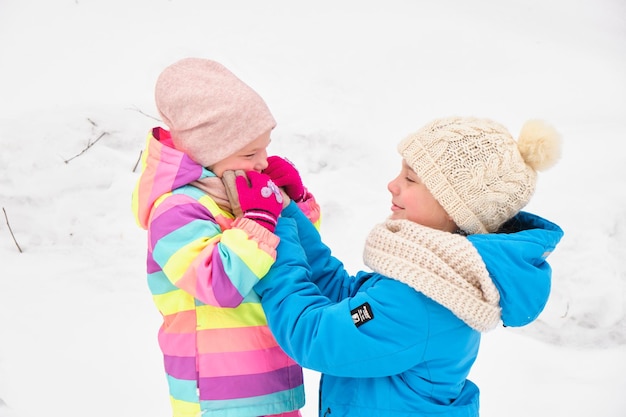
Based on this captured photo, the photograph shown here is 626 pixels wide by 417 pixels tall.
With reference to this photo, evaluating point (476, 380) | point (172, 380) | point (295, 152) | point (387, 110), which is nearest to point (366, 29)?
point (387, 110)

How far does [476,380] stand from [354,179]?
1.42 m

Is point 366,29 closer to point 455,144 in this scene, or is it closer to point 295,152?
point 295,152

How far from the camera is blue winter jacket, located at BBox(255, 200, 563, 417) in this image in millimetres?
1648

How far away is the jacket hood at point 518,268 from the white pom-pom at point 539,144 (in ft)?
0.65

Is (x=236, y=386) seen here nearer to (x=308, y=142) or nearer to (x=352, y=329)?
(x=352, y=329)

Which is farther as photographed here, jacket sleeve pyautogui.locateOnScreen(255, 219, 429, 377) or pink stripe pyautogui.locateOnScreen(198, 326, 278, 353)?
pink stripe pyautogui.locateOnScreen(198, 326, 278, 353)

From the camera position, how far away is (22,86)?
162 inches

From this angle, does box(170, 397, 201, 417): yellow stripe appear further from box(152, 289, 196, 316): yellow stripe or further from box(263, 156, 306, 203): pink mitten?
box(263, 156, 306, 203): pink mitten

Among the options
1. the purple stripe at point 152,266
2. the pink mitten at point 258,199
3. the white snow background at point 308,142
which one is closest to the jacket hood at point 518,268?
the pink mitten at point 258,199

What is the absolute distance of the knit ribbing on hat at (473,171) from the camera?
169 centimetres

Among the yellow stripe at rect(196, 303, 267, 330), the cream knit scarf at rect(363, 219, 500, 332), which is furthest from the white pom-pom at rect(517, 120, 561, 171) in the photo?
the yellow stripe at rect(196, 303, 267, 330)

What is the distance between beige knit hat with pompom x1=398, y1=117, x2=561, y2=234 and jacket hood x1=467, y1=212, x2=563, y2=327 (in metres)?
0.10

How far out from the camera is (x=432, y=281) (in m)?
1.61

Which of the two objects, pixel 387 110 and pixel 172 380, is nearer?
pixel 172 380
